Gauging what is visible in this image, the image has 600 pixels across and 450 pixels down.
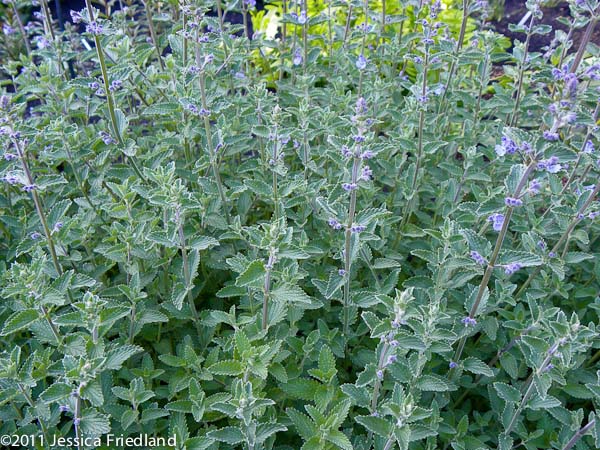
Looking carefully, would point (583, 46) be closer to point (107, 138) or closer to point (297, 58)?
point (297, 58)

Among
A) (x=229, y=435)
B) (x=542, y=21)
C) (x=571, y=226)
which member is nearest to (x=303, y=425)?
(x=229, y=435)

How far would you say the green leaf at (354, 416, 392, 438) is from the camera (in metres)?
2.29

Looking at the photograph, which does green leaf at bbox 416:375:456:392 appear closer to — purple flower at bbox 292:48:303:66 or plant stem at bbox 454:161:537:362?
plant stem at bbox 454:161:537:362

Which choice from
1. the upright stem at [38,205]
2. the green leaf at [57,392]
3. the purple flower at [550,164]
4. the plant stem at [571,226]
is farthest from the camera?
the plant stem at [571,226]

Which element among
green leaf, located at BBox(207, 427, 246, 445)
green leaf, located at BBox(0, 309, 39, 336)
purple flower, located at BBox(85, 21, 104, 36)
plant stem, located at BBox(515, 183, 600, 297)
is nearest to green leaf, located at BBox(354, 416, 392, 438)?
green leaf, located at BBox(207, 427, 246, 445)

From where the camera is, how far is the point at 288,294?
2.49m

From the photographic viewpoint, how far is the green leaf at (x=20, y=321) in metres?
2.40

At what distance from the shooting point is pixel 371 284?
329 centimetres

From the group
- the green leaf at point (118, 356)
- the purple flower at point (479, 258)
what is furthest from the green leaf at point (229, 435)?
the purple flower at point (479, 258)

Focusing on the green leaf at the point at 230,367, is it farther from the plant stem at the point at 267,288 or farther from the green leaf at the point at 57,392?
the green leaf at the point at 57,392

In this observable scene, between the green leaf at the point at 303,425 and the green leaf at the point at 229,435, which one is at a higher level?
Answer: the green leaf at the point at 229,435

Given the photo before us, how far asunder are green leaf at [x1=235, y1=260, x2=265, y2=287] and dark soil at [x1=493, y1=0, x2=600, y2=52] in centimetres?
664

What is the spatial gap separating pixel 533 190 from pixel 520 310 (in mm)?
1046

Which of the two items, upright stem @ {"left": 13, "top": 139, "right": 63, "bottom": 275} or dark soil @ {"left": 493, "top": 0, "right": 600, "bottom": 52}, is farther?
dark soil @ {"left": 493, "top": 0, "right": 600, "bottom": 52}
